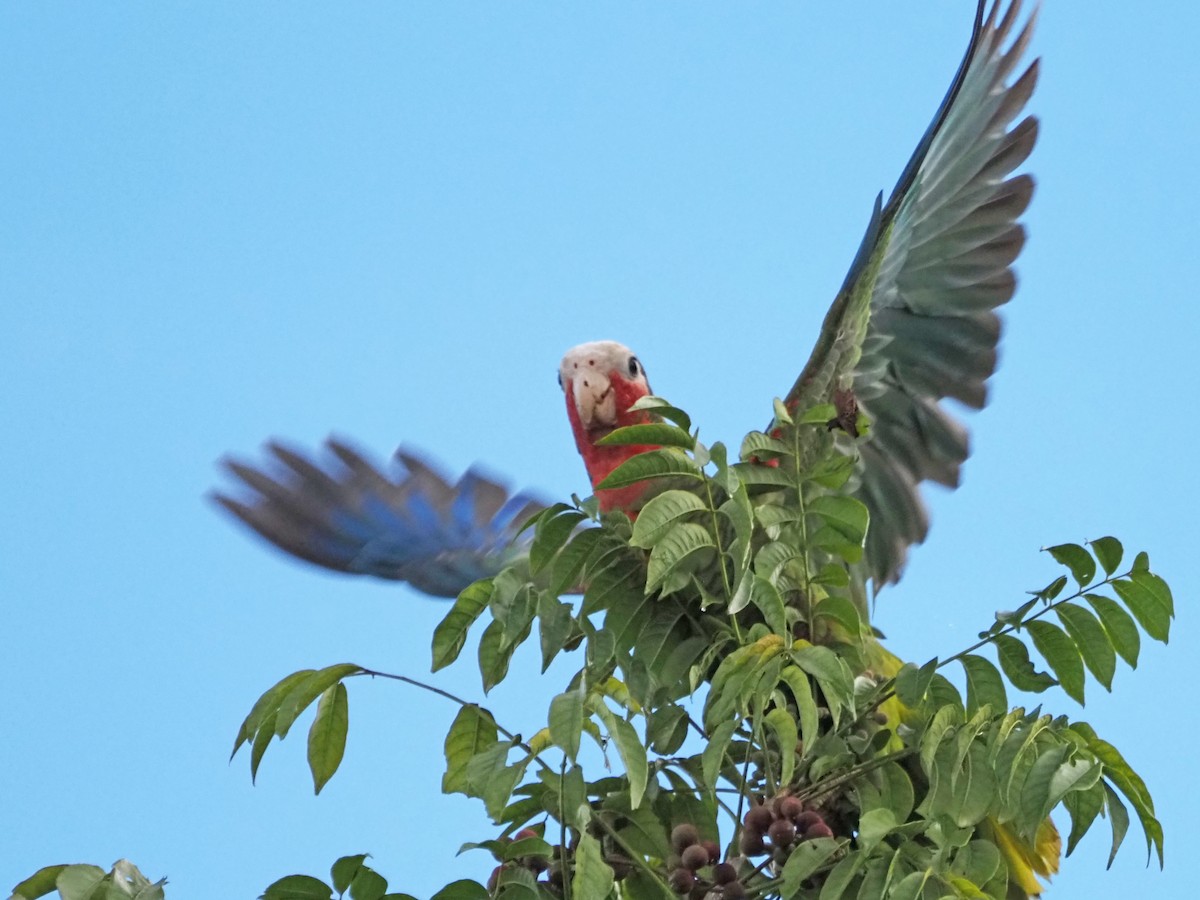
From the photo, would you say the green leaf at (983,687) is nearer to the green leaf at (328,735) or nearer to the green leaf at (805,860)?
the green leaf at (805,860)

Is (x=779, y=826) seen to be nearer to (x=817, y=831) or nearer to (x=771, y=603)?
(x=817, y=831)

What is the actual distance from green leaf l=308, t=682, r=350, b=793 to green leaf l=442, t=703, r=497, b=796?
192mm

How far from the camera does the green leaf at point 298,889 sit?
241 cm

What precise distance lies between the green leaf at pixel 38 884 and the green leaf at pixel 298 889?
349 millimetres

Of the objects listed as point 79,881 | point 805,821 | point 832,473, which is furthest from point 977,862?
point 79,881

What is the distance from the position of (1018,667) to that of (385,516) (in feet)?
8.51

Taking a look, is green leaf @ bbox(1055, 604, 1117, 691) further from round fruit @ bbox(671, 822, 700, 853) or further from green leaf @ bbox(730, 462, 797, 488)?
round fruit @ bbox(671, 822, 700, 853)

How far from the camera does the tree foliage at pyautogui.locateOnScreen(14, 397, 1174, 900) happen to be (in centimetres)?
238

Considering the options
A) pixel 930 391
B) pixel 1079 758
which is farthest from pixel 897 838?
pixel 930 391

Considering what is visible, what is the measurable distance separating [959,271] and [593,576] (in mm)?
1674

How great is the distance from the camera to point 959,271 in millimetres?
3943

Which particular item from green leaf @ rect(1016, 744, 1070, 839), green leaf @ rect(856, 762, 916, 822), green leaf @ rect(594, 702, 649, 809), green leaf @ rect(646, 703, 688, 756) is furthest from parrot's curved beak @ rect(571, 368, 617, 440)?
green leaf @ rect(1016, 744, 1070, 839)

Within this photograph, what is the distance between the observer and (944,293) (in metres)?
3.94

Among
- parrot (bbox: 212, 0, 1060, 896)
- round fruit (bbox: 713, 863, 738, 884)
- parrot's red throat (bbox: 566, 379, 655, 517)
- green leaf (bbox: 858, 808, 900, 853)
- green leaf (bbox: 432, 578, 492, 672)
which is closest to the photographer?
green leaf (bbox: 858, 808, 900, 853)
